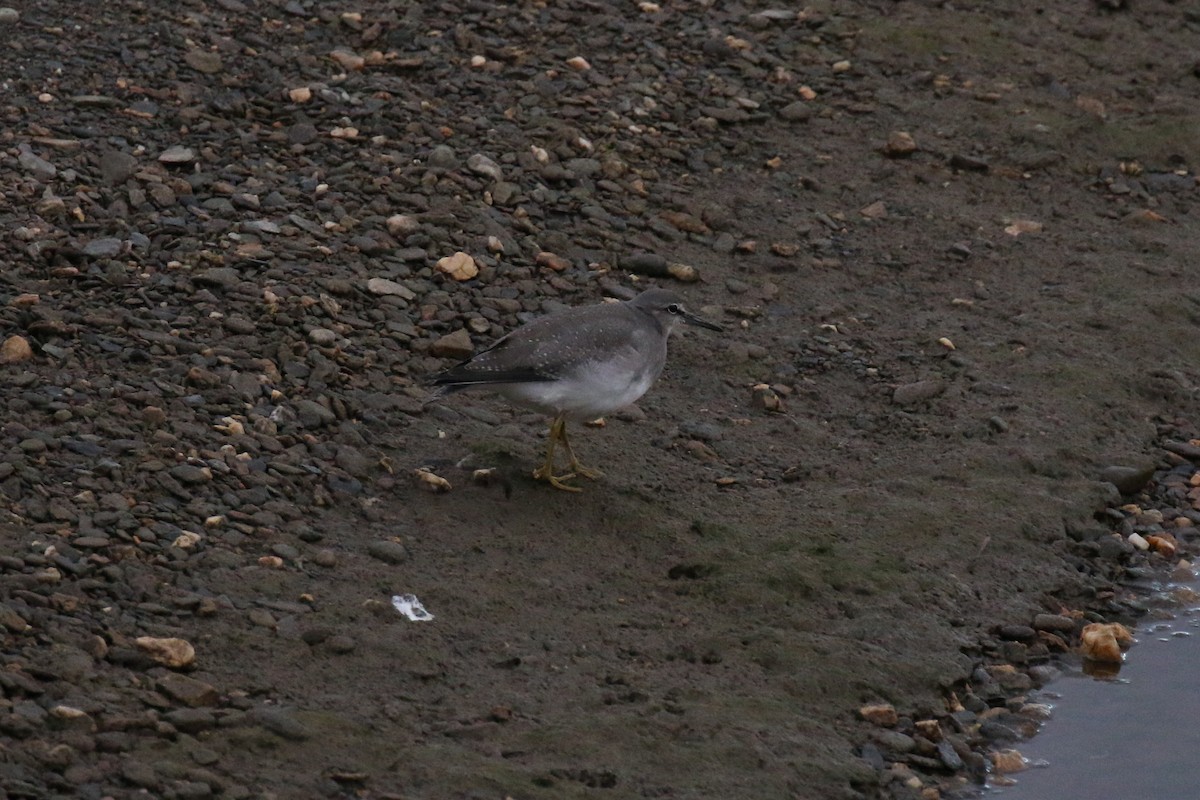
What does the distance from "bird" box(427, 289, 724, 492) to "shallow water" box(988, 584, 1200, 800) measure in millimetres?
2385

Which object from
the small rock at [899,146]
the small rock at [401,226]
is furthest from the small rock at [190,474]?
the small rock at [899,146]

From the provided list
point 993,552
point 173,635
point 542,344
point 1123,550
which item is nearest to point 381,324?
point 542,344

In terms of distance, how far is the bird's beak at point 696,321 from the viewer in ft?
27.9

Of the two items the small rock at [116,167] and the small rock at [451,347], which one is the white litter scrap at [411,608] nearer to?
the small rock at [451,347]

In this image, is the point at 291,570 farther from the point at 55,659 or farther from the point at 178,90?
the point at 178,90

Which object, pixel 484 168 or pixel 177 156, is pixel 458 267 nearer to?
pixel 484 168

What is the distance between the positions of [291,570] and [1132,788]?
358 cm

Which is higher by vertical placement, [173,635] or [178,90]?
[178,90]

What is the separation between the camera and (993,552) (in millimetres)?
7836

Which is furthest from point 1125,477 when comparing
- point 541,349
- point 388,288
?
point 388,288

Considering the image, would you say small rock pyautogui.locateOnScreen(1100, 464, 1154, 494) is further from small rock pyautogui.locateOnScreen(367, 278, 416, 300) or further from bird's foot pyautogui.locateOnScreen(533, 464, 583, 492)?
small rock pyautogui.locateOnScreen(367, 278, 416, 300)

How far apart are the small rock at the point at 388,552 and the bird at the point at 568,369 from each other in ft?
2.78

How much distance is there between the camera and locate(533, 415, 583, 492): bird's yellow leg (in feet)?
25.8

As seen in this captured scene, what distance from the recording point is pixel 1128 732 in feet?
23.2
